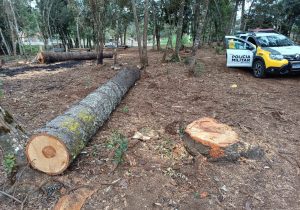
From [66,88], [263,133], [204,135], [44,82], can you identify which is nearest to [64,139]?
[204,135]

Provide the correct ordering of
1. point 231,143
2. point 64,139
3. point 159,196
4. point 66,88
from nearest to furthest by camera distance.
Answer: point 159,196 < point 64,139 < point 231,143 < point 66,88

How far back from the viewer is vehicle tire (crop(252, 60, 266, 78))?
8469 mm

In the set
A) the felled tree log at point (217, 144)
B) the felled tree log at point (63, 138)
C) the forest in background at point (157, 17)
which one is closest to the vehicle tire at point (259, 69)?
the felled tree log at point (217, 144)

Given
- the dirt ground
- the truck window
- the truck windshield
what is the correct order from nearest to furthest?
the dirt ground < the truck windshield < the truck window

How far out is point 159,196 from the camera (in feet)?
9.77

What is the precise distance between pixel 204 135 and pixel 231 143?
1.32 feet

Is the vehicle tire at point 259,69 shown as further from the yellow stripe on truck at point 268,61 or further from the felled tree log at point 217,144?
the felled tree log at point 217,144

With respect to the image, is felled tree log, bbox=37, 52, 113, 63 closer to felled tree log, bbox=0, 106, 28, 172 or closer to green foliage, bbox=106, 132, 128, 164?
green foliage, bbox=106, 132, 128, 164

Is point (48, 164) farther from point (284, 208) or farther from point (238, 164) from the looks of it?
point (284, 208)

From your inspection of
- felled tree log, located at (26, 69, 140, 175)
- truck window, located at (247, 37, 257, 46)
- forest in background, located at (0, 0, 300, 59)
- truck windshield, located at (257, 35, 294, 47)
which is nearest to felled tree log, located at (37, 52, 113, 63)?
forest in background, located at (0, 0, 300, 59)

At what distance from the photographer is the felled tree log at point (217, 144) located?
3.47m

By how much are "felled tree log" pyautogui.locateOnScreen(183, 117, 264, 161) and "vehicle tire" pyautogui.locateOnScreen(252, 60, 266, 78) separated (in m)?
5.58

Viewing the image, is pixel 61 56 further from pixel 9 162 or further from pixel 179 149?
pixel 179 149

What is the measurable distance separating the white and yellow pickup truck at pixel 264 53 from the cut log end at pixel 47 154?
7.44 meters
